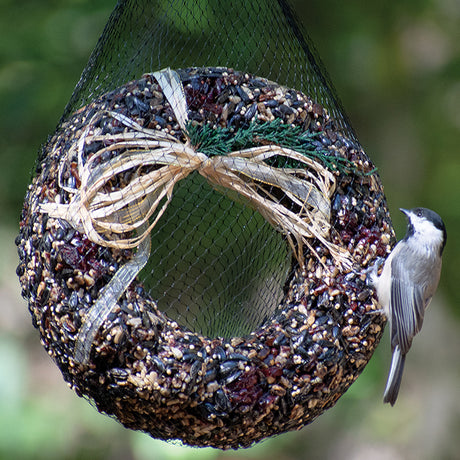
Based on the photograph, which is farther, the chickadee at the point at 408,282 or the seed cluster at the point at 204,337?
the chickadee at the point at 408,282

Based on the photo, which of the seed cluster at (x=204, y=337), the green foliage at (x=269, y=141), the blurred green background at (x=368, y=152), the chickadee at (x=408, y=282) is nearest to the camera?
the seed cluster at (x=204, y=337)

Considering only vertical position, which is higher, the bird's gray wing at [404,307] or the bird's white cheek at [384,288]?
the bird's white cheek at [384,288]

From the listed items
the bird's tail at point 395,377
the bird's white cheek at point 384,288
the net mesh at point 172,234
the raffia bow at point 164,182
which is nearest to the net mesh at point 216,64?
the net mesh at point 172,234

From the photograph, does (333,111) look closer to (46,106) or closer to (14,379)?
(46,106)

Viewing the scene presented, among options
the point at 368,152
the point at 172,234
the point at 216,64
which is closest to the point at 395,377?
the point at 172,234

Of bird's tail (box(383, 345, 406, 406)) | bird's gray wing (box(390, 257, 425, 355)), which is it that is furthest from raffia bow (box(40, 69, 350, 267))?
bird's tail (box(383, 345, 406, 406))

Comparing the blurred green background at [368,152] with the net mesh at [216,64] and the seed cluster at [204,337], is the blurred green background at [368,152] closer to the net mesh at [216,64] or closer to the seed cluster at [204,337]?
the net mesh at [216,64]

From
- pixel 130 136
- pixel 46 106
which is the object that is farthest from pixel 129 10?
pixel 46 106

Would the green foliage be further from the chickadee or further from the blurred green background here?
the blurred green background
